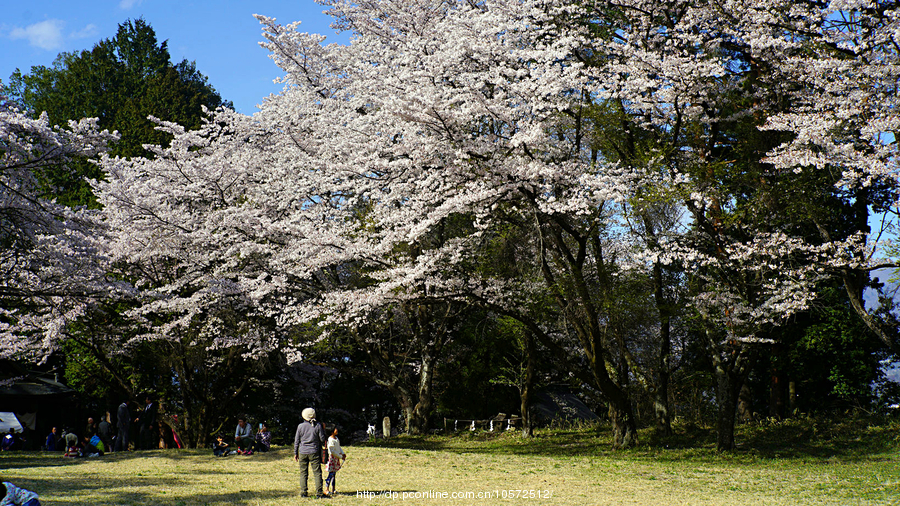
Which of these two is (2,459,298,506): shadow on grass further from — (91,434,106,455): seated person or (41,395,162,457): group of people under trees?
(41,395,162,457): group of people under trees

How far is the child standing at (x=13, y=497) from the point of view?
4641 millimetres

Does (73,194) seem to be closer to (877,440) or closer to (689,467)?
(689,467)

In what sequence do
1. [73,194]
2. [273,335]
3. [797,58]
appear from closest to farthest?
[797,58] < [273,335] < [73,194]

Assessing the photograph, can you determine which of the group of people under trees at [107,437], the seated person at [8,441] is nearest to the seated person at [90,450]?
the group of people under trees at [107,437]

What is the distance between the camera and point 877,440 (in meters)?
14.9

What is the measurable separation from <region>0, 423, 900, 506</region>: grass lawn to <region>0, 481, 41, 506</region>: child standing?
3811 mm

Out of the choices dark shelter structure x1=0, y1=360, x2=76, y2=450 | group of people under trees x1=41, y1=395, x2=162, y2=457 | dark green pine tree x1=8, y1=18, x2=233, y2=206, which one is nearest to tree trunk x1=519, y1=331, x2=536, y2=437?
group of people under trees x1=41, y1=395, x2=162, y2=457

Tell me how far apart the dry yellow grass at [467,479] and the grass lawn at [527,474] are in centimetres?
2

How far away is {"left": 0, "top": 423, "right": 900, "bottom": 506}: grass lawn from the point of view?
29.8 ft

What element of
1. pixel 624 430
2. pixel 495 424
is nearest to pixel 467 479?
pixel 624 430

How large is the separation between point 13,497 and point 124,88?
4089 cm

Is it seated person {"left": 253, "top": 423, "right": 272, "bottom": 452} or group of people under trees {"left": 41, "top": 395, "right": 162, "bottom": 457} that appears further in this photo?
seated person {"left": 253, "top": 423, "right": 272, "bottom": 452}

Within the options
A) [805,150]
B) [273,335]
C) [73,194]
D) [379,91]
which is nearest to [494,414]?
[273,335]

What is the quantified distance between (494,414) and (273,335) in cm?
1135
